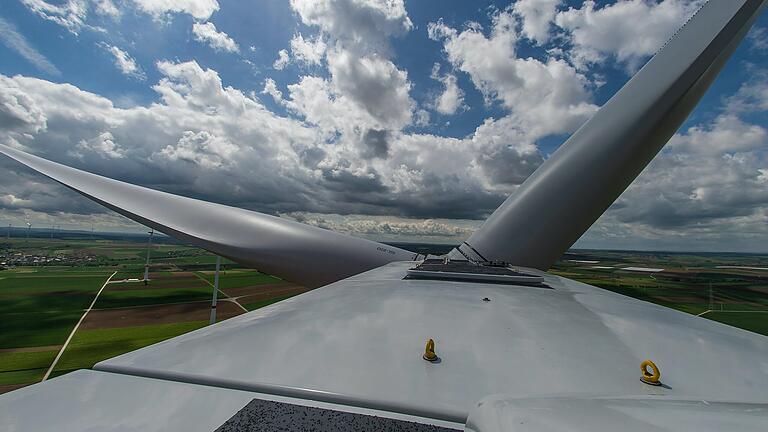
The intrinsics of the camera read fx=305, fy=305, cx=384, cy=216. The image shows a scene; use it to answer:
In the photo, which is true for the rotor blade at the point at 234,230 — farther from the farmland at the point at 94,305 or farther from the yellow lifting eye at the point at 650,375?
the yellow lifting eye at the point at 650,375

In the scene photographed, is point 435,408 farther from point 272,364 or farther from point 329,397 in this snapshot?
point 272,364

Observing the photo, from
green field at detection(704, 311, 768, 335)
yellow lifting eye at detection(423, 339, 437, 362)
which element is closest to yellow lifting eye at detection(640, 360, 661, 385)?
yellow lifting eye at detection(423, 339, 437, 362)

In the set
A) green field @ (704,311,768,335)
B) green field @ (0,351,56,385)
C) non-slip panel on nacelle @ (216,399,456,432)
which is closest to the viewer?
non-slip panel on nacelle @ (216,399,456,432)

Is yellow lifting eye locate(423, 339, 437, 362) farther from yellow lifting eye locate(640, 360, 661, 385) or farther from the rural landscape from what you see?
the rural landscape

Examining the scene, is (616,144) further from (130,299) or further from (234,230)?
(130,299)

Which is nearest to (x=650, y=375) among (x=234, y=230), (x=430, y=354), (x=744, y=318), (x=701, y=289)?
(x=430, y=354)

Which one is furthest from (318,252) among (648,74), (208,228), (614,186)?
(648,74)

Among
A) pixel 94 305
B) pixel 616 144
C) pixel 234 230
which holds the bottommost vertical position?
pixel 94 305
